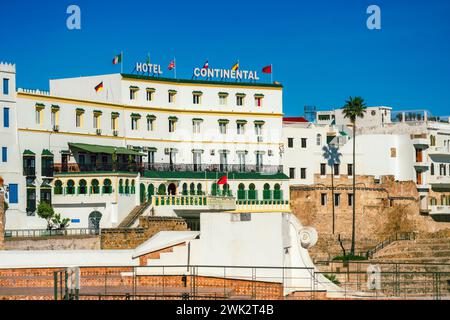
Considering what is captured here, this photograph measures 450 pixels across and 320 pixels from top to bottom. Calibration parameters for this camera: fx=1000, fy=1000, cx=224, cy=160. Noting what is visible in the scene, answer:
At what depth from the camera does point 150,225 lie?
63.4 metres

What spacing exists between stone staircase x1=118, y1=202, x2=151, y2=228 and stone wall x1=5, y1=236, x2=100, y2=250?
182 inches

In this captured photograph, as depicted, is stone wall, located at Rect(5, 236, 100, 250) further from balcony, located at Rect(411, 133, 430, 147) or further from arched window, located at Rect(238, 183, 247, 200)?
balcony, located at Rect(411, 133, 430, 147)

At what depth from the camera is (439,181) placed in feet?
307

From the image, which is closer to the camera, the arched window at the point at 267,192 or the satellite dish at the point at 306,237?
the satellite dish at the point at 306,237

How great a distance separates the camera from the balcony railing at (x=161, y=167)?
70.2 metres

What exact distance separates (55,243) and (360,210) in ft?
114

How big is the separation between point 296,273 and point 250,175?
3757cm

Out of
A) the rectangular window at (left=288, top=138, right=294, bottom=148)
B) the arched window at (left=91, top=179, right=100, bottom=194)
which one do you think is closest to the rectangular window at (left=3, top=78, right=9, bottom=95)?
the arched window at (left=91, top=179, right=100, bottom=194)

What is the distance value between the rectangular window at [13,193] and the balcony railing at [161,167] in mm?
3703

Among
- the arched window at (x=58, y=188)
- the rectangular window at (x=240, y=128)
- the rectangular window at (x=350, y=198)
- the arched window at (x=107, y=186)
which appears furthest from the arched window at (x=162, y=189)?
the rectangular window at (x=350, y=198)

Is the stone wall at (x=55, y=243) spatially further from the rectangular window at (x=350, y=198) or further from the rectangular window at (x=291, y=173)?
the rectangular window at (x=350, y=198)

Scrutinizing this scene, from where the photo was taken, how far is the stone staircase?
65.6 m

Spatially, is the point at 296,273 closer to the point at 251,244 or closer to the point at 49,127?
the point at 251,244
